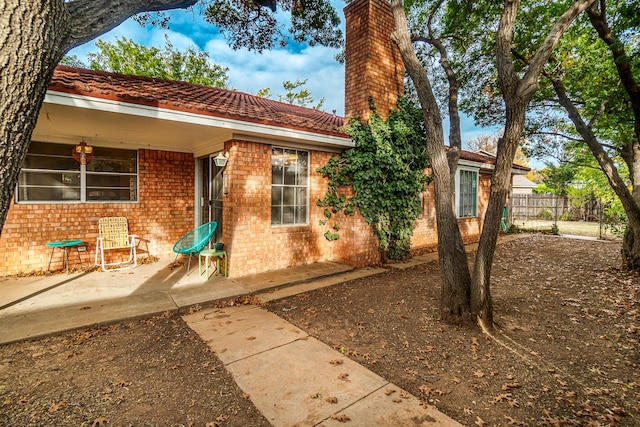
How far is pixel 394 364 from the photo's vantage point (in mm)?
2883

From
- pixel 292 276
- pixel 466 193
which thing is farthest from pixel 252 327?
pixel 466 193

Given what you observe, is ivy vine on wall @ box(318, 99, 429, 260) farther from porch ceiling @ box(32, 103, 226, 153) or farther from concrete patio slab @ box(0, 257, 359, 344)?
porch ceiling @ box(32, 103, 226, 153)

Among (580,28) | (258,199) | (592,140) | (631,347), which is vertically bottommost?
(631,347)

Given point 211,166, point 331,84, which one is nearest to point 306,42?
point 211,166

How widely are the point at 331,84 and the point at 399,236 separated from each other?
18693 mm

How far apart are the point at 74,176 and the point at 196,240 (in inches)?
112

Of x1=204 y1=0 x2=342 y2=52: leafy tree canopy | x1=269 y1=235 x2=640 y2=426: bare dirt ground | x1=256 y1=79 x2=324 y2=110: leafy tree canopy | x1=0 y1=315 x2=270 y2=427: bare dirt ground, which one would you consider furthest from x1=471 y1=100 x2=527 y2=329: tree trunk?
x1=256 y1=79 x2=324 y2=110: leafy tree canopy

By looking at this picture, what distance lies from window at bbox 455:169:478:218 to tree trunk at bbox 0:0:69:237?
10.5m

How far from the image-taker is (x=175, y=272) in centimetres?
575

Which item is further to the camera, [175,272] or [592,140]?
[592,140]

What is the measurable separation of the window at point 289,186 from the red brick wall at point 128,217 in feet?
8.41

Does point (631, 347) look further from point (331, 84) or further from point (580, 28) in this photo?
point (331, 84)

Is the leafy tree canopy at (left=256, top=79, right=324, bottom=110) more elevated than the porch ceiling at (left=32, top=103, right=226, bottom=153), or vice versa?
the leafy tree canopy at (left=256, top=79, right=324, bottom=110)

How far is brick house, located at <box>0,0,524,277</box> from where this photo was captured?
15.7ft
